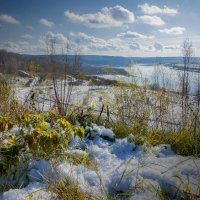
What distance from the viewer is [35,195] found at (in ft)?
6.32

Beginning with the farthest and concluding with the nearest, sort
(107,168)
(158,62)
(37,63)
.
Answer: (37,63) → (158,62) → (107,168)

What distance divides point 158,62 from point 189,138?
2.80 m

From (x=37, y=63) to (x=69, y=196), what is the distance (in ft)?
16.3

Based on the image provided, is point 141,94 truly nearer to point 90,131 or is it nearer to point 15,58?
point 90,131

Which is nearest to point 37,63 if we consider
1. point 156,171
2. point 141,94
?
point 141,94

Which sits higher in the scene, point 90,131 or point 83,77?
point 83,77

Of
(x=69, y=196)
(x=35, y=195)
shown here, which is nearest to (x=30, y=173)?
(x=35, y=195)

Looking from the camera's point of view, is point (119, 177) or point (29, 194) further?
point (119, 177)

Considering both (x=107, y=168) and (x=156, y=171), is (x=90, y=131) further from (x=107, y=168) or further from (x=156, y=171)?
(x=156, y=171)

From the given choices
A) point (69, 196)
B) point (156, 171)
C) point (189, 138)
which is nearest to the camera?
point (69, 196)

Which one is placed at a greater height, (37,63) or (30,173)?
(37,63)

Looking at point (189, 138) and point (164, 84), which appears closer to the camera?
point (189, 138)

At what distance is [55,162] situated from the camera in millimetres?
2303

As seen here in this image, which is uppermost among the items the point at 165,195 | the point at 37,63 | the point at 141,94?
the point at 37,63
